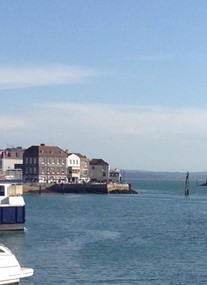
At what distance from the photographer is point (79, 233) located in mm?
65375

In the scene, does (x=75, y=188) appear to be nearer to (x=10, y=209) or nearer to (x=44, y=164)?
(x=44, y=164)

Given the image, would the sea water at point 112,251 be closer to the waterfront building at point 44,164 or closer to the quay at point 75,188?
the quay at point 75,188

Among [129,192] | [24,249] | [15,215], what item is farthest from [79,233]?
[129,192]

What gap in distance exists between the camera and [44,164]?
193 meters

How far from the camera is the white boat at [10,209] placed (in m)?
64.7

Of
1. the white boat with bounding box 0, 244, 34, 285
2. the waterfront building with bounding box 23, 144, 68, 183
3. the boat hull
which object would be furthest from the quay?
the white boat with bounding box 0, 244, 34, 285

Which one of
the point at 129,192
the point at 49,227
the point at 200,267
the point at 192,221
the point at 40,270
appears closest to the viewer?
the point at 40,270

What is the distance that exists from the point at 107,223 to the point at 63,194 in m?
88.1

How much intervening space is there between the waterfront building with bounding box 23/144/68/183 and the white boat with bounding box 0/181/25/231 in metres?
123

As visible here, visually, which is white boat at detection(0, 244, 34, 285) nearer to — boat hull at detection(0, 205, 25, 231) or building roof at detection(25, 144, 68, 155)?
boat hull at detection(0, 205, 25, 231)

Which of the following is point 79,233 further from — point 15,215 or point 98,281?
point 98,281

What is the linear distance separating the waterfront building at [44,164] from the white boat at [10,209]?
123 meters

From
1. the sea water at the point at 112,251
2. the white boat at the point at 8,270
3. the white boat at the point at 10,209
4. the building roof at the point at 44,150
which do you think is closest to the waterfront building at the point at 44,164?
the building roof at the point at 44,150

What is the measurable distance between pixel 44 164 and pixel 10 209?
128303mm
